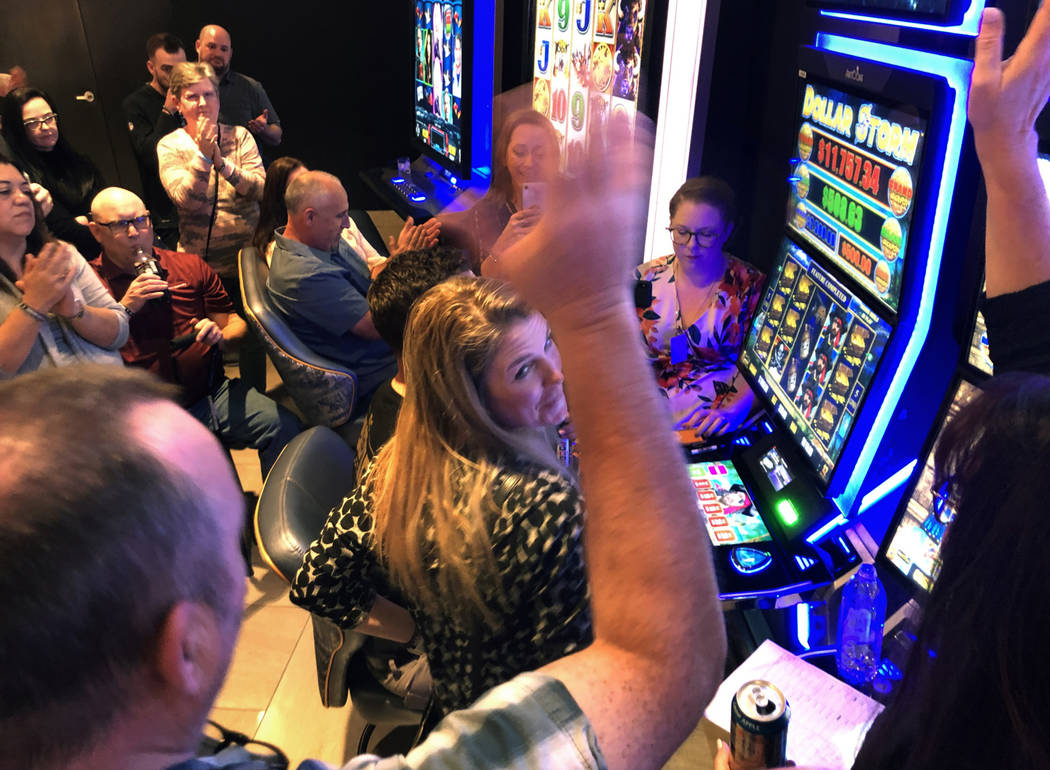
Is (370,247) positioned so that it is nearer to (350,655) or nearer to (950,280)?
(350,655)

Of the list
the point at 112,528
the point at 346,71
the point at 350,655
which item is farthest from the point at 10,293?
the point at 346,71

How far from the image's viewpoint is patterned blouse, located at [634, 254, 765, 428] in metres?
2.08

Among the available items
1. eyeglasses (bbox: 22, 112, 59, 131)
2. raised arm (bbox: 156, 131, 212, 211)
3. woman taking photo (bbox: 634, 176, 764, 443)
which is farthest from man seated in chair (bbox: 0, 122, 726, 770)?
eyeglasses (bbox: 22, 112, 59, 131)

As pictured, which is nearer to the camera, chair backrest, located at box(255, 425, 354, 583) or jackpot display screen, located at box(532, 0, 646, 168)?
chair backrest, located at box(255, 425, 354, 583)

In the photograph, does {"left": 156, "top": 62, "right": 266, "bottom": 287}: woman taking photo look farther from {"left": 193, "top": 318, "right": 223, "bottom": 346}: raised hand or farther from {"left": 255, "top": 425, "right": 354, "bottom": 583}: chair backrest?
{"left": 255, "top": 425, "right": 354, "bottom": 583}: chair backrest

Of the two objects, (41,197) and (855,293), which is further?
(41,197)

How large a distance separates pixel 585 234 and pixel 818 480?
1220mm

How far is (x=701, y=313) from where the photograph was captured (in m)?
2.15

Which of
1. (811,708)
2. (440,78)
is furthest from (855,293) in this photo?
(440,78)

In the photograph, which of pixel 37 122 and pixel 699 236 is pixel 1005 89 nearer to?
pixel 699 236

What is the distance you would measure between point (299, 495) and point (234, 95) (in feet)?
13.7

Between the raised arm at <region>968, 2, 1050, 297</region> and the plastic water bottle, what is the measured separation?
587 millimetres

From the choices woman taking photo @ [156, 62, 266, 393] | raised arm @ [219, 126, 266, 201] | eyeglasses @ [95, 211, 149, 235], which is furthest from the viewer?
raised arm @ [219, 126, 266, 201]

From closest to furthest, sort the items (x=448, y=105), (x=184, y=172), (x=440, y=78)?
(x=184, y=172) < (x=448, y=105) < (x=440, y=78)
